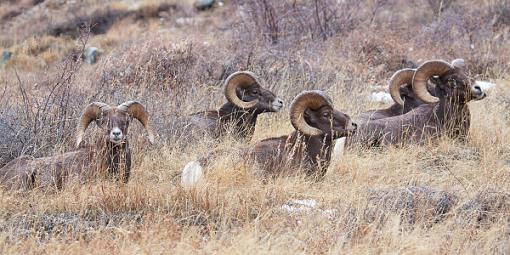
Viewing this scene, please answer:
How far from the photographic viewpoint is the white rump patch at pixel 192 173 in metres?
7.63

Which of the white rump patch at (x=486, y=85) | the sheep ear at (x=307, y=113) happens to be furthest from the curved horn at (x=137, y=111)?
the white rump patch at (x=486, y=85)

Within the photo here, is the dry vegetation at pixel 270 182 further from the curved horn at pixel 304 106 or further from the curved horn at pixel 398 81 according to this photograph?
the curved horn at pixel 398 81

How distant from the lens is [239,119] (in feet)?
35.7

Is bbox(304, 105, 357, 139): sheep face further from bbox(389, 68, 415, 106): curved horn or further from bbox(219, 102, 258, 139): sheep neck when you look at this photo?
bbox(389, 68, 415, 106): curved horn

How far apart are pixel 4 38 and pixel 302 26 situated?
41.7 feet

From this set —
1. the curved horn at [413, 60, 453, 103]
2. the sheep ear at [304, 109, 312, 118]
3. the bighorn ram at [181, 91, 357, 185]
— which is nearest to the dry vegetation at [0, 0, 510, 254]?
the bighorn ram at [181, 91, 357, 185]

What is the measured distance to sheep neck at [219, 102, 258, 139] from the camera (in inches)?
421

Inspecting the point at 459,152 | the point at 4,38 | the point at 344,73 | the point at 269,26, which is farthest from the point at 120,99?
the point at 4,38

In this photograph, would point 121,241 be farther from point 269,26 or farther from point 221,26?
point 221,26

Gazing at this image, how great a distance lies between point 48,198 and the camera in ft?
23.5

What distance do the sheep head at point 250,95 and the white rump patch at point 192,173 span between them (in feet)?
9.56

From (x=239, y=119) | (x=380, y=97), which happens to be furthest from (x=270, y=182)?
(x=380, y=97)

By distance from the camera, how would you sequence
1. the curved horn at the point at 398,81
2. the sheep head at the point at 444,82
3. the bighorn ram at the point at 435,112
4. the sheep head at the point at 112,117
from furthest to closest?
1. the curved horn at the point at 398,81
2. the sheep head at the point at 444,82
3. the bighorn ram at the point at 435,112
4. the sheep head at the point at 112,117

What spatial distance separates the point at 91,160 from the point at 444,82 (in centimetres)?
486
